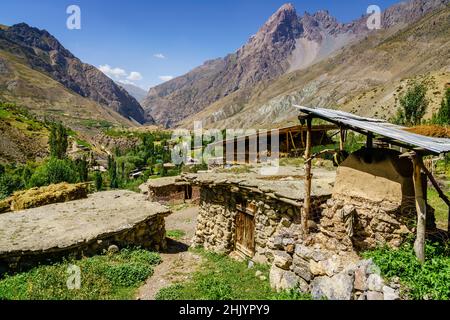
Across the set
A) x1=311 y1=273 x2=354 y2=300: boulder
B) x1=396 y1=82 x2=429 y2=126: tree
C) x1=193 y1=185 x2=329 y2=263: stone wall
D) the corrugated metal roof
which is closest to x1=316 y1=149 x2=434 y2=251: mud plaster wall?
the corrugated metal roof

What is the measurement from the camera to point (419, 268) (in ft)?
22.4

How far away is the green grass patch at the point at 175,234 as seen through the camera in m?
18.8

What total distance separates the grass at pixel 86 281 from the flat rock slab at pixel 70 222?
88cm

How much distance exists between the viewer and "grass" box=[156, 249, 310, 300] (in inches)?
330

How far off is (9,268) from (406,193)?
12503 millimetres

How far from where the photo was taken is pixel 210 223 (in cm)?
1534

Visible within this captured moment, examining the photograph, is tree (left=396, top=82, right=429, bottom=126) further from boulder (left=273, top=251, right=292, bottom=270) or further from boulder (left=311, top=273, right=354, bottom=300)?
boulder (left=311, top=273, right=354, bottom=300)

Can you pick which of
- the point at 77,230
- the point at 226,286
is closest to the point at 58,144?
the point at 77,230

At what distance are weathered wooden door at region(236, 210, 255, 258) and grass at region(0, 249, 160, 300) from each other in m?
3.92

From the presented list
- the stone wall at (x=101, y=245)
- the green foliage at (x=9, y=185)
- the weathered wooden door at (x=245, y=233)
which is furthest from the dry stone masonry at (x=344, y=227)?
the green foliage at (x=9, y=185)

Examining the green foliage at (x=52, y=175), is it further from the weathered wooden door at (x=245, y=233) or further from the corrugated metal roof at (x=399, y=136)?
the corrugated metal roof at (x=399, y=136)

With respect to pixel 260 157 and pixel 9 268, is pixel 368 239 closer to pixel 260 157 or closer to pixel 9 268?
pixel 9 268
